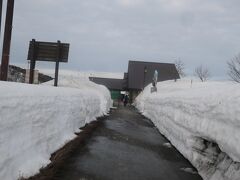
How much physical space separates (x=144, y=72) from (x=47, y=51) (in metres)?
59.4

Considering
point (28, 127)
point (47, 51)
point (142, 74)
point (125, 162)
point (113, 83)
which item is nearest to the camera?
point (28, 127)

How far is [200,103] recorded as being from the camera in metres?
9.16

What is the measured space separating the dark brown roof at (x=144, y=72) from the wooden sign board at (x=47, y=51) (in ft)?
192

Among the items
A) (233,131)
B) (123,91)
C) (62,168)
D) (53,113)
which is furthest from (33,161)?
(123,91)

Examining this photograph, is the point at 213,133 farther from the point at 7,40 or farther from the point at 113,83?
the point at 113,83

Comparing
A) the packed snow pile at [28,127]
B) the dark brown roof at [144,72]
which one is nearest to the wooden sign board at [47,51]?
the packed snow pile at [28,127]

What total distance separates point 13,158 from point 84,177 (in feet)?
5.38

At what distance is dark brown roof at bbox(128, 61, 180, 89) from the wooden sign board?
192 feet

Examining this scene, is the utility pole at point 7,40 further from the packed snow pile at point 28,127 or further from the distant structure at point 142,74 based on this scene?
the distant structure at point 142,74

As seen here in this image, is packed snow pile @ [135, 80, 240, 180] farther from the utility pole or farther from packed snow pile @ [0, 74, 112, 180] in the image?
the utility pole

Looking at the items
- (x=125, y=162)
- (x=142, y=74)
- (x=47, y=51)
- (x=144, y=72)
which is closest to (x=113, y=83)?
(x=142, y=74)

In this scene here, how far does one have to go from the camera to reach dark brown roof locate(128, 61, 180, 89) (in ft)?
241

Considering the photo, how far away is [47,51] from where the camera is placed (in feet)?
46.7

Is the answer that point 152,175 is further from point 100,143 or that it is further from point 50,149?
point 100,143
